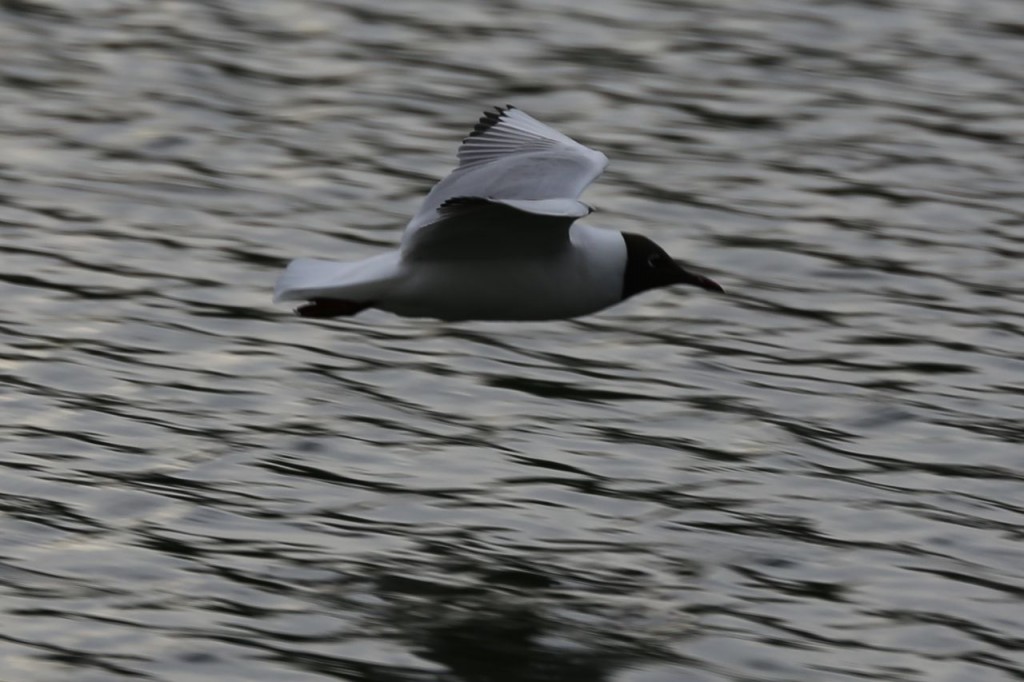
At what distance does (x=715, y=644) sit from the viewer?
7906mm

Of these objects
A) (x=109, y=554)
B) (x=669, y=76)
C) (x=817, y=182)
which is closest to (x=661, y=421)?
(x=109, y=554)

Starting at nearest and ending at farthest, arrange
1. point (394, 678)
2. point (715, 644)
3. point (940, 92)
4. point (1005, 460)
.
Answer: point (394, 678) < point (715, 644) < point (1005, 460) < point (940, 92)

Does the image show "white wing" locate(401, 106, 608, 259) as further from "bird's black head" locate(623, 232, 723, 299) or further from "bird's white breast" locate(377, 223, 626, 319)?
"bird's black head" locate(623, 232, 723, 299)

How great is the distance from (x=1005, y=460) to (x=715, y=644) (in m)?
2.58

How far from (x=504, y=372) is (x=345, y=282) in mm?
2171

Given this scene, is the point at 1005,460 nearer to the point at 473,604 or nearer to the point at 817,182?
the point at 473,604

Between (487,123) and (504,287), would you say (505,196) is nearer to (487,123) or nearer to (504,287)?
(504,287)

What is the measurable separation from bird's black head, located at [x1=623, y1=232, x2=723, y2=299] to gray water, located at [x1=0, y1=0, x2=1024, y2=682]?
94 centimetres

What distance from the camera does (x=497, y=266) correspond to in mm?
8719

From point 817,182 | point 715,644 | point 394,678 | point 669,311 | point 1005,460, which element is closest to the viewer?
point 394,678

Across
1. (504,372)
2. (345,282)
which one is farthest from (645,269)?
(504,372)

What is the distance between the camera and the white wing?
8.19m

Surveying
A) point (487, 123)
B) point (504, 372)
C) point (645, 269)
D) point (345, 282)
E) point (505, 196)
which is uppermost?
point (487, 123)

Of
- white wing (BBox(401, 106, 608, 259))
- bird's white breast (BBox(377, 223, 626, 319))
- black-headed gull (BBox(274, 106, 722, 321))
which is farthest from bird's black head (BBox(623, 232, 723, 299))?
white wing (BBox(401, 106, 608, 259))
